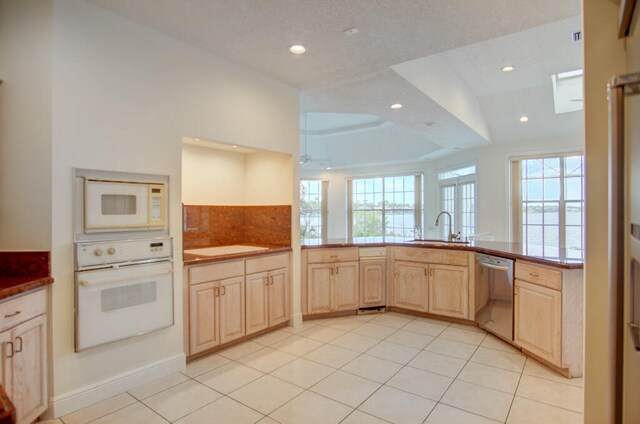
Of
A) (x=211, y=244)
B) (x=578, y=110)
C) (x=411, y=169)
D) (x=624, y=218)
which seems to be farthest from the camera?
(x=411, y=169)

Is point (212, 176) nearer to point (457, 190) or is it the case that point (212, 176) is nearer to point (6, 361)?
point (6, 361)

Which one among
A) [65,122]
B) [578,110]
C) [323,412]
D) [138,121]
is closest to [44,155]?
[65,122]

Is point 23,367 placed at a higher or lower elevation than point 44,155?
lower

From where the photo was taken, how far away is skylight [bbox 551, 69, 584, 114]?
497 cm

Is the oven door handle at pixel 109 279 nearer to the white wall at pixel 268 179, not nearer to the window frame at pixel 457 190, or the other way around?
the white wall at pixel 268 179

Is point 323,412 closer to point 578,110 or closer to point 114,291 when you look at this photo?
point 114,291

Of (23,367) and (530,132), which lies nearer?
(23,367)

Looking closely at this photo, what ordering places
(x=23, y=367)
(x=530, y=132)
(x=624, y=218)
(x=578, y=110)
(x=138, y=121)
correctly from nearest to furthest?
(x=624, y=218) < (x=23, y=367) < (x=138, y=121) < (x=578, y=110) < (x=530, y=132)

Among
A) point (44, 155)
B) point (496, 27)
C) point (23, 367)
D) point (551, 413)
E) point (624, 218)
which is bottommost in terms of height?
point (551, 413)

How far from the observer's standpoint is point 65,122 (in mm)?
2205

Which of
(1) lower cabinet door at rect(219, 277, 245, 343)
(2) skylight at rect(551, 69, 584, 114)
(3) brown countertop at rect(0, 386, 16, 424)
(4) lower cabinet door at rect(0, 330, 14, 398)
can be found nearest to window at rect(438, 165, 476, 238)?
(2) skylight at rect(551, 69, 584, 114)

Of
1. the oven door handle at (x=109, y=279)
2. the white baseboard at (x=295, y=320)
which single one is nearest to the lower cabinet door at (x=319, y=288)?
the white baseboard at (x=295, y=320)

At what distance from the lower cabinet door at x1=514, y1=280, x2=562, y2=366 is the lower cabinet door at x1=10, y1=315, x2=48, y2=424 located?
3.59 metres

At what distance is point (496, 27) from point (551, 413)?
9.05 feet
